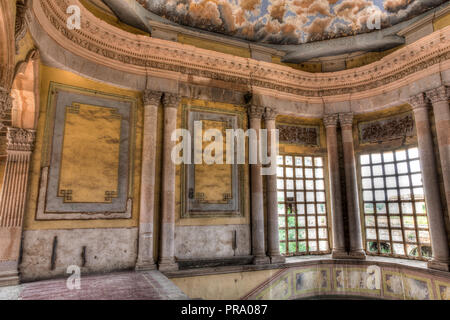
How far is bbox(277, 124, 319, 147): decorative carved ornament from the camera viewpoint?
27.5ft

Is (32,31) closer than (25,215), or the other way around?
(32,31)

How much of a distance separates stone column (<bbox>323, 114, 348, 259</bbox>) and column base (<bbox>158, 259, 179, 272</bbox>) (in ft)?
14.1

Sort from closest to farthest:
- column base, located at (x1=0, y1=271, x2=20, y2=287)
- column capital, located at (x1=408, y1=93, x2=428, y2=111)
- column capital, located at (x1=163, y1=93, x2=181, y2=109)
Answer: column base, located at (x1=0, y1=271, x2=20, y2=287), column capital, located at (x1=163, y1=93, x2=181, y2=109), column capital, located at (x1=408, y1=93, x2=428, y2=111)

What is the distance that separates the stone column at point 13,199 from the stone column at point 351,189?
289 inches

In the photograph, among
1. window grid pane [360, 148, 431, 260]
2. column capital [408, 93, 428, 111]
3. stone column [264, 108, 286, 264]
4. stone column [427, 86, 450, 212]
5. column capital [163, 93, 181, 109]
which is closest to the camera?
stone column [427, 86, 450, 212]

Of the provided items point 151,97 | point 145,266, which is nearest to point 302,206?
point 145,266

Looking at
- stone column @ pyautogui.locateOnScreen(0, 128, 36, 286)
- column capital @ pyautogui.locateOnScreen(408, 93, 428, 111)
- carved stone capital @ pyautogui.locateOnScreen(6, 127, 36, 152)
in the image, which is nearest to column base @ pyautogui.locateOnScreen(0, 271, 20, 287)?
stone column @ pyautogui.locateOnScreen(0, 128, 36, 286)

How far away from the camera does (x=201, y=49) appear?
6742mm

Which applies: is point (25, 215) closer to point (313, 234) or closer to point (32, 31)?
point (32, 31)

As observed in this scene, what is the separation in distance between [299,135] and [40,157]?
6456 millimetres

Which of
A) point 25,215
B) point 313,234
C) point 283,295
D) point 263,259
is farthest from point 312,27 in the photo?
point 25,215

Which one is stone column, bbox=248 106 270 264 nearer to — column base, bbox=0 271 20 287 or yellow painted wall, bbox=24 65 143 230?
yellow painted wall, bbox=24 65 143 230

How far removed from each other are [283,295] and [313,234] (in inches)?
84.2

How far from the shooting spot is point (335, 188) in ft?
26.1
